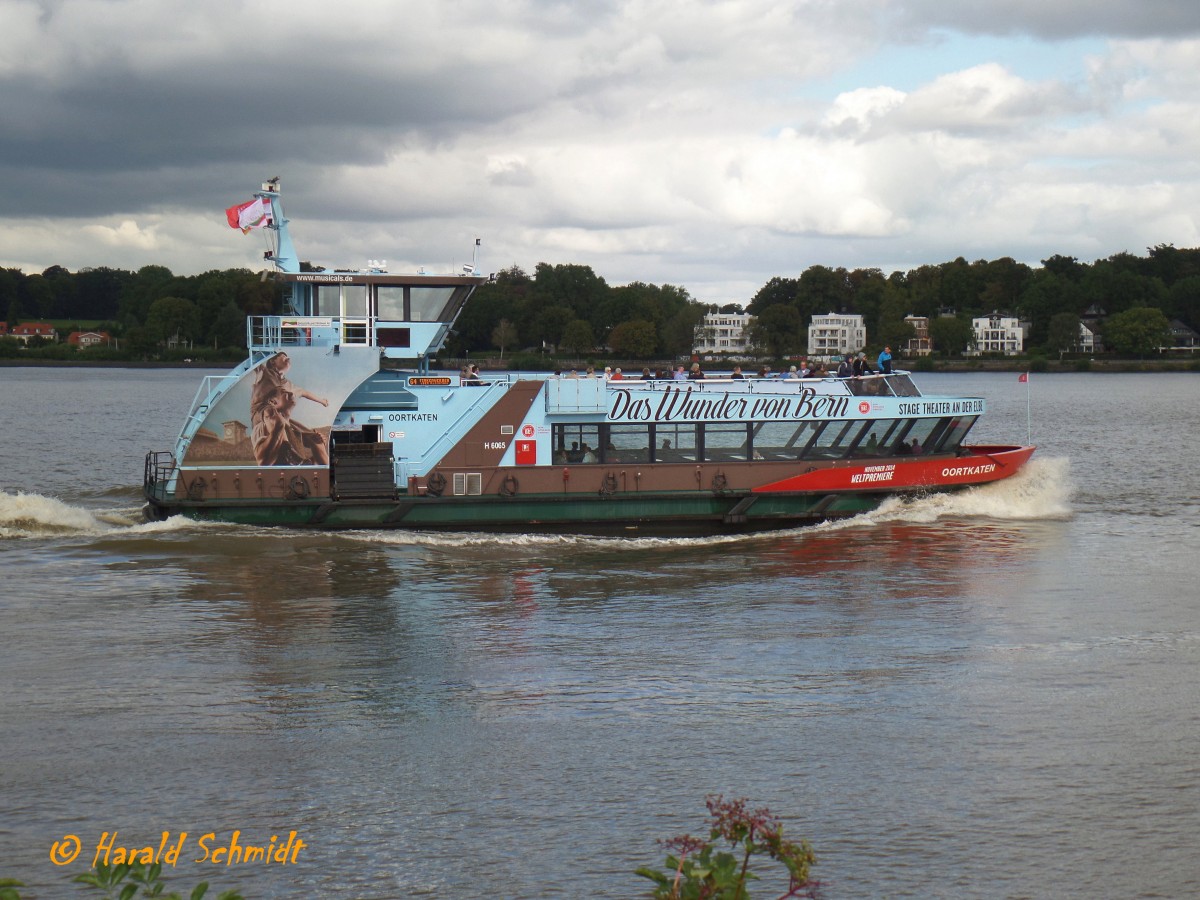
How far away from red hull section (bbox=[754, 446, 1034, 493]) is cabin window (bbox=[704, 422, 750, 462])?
0.89 m

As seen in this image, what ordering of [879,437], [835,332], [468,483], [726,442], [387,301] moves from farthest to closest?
[835,332], [879,437], [726,442], [387,301], [468,483]

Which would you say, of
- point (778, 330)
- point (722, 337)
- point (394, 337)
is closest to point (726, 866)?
point (394, 337)

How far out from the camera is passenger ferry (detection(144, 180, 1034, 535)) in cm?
2366

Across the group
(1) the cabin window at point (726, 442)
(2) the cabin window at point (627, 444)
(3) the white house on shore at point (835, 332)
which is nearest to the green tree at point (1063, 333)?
(3) the white house on shore at point (835, 332)

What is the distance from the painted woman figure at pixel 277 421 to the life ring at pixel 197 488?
107 cm

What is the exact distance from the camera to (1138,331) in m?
155

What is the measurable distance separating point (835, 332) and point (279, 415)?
142 meters

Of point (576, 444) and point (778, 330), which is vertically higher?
point (778, 330)

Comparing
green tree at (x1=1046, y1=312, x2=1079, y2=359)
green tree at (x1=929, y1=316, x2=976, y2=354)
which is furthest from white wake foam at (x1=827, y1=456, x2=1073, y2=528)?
green tree at (x1=1046, y1=312, x2=1079, y2=359)

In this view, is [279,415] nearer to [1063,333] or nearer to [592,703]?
[592,703]

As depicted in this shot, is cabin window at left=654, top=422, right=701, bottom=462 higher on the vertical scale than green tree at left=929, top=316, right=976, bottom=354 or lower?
lower

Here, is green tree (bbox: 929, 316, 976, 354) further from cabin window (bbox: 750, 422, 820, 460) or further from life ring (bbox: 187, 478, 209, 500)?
life ring (bbox: 187, 478, 209, 500)

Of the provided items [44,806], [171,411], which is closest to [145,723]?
[44,806]

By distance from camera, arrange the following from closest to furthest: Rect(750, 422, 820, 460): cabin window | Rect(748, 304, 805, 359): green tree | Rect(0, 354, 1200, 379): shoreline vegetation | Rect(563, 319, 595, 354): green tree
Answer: Rect(750, 422, 820, 460): cabin window
Rect(563, 319, 595, 354): green tree
Rect(0, 354, 1200, 379): shoreline vegetation
Rect(748, 304, 805, 359): green tree
